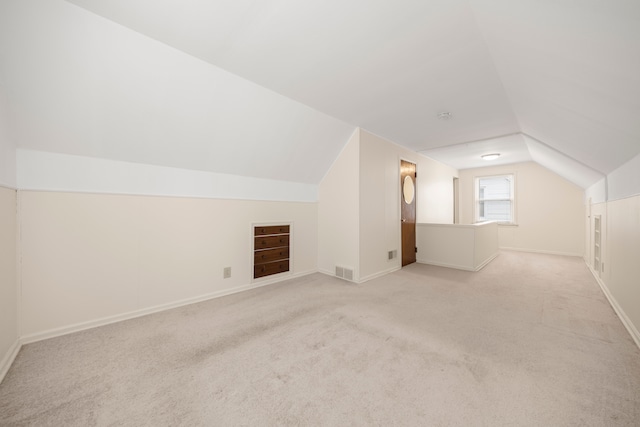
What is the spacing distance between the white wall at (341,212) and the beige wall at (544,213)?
523cm

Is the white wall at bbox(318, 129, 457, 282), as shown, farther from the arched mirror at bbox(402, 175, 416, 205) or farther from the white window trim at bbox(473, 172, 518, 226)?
the white window trim at bbox(473, 172, 518, 226)

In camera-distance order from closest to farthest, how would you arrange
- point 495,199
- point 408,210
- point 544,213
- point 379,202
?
point 379,202, point 408,210, point 544,213, point 495,199

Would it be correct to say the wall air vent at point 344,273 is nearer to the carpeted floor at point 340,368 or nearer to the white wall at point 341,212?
the white wall at point 341,212

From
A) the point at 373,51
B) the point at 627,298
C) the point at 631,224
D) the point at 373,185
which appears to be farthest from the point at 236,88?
the point at 627,298

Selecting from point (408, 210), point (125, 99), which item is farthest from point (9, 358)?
point (408, 210)

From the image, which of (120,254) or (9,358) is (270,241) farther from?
(9,358)

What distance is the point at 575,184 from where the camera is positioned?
559 cm

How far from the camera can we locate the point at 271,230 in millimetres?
3594

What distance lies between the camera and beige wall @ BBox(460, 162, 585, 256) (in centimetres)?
568

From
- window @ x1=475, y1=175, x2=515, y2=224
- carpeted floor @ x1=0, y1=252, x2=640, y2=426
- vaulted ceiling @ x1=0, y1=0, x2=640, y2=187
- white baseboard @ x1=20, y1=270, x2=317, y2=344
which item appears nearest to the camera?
carpeted floor @ x1=0, y1=252, x2=640, y2=426

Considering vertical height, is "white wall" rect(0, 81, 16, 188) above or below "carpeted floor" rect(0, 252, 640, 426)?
above

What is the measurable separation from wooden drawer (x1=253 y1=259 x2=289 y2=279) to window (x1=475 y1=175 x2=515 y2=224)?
615cm

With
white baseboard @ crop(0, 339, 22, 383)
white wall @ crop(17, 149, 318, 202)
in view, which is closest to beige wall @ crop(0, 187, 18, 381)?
white baseboard @ crop(0, 339, 22, 383)

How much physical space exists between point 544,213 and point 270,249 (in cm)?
685
